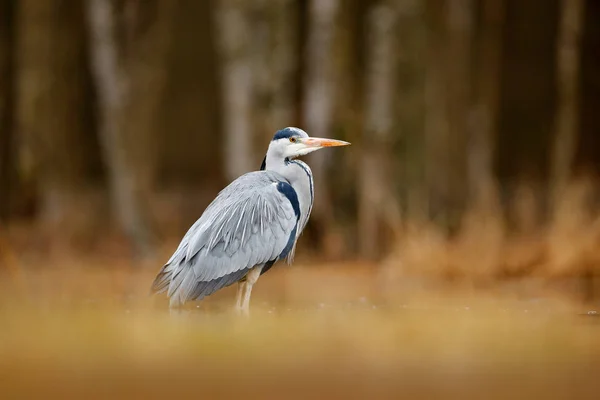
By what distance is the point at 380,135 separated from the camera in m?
10.7

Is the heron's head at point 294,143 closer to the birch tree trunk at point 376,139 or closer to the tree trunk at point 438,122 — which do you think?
the birch tree trunk at point 376,139

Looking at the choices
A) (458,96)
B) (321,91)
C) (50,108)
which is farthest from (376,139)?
(50,108)

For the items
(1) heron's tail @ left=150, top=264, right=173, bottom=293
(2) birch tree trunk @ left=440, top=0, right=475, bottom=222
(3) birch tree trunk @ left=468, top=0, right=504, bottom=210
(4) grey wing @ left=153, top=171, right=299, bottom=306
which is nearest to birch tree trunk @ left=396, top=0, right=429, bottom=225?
(2) birch tree trunk @ left=440, top=0, right=475, bottom=222

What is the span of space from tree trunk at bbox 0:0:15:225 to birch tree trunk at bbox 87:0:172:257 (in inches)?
42.7

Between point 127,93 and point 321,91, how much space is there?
2.27 m

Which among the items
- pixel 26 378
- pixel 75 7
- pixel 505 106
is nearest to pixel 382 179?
pixel 505 106

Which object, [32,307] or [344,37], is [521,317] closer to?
[32,307]

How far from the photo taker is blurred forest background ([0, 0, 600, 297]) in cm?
952

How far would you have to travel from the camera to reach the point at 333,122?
33.4 ft

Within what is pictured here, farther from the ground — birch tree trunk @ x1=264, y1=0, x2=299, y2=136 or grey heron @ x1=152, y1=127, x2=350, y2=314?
birch tree trunk @ x1=264, y1=0, x2=299, y2=136

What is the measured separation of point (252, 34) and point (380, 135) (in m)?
1.75

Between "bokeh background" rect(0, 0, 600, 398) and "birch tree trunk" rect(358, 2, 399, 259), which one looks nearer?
"bokeh background" rect(0, 0, 600, 398)

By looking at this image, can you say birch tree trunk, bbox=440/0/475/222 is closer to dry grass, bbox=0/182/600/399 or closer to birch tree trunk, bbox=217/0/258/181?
birch tree trunk, bbox=217/0/258/181

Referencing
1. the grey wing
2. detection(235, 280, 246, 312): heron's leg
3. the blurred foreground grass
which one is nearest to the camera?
the blurred foreground grass
